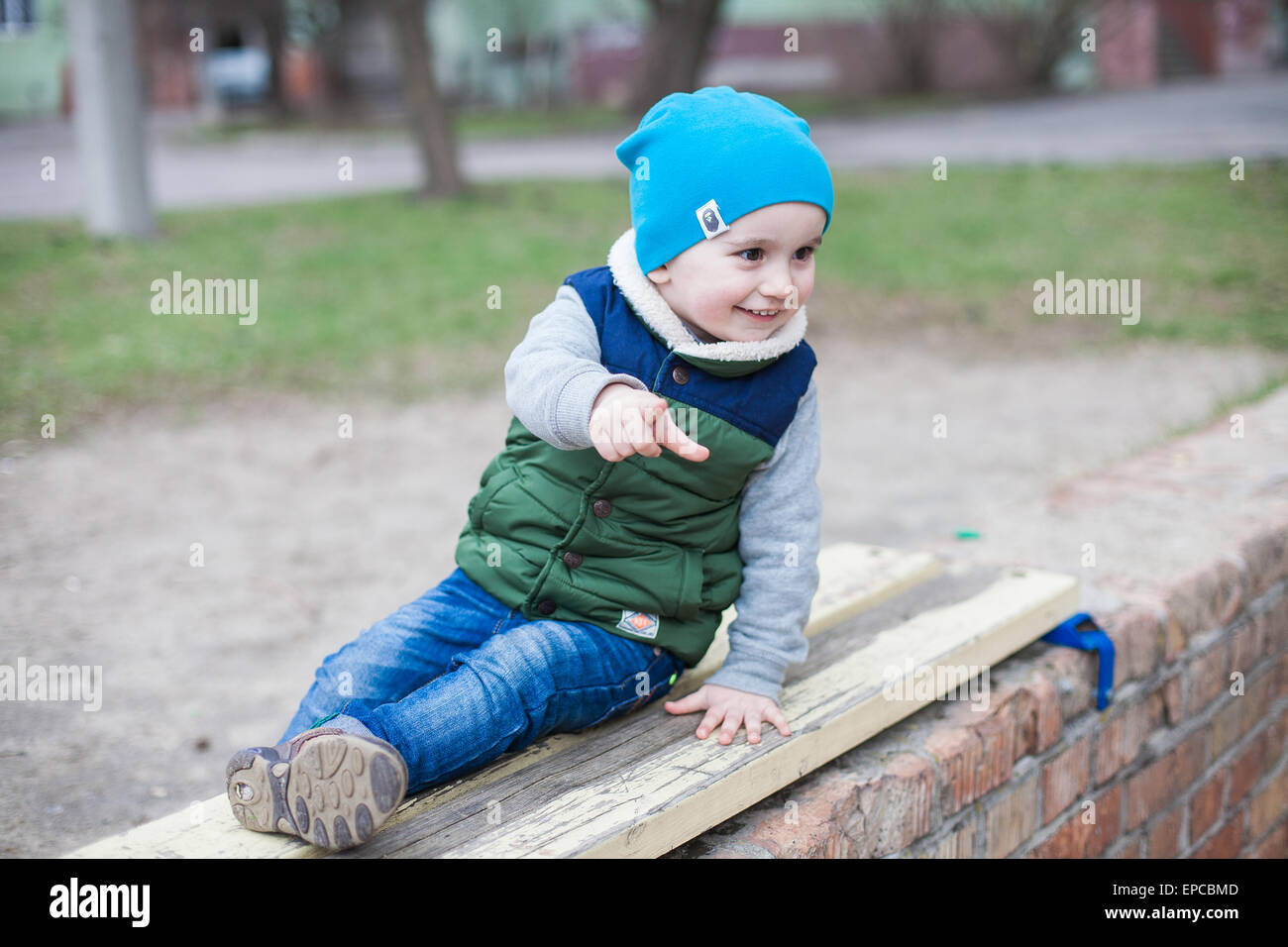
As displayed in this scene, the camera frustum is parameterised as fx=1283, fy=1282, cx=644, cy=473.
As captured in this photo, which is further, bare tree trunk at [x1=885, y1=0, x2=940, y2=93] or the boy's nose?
bare tree trunk at [x1=885, y1=0, x2=940, y2=93]

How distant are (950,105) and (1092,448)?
1585 centimetres

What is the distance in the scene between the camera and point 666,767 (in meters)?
1.83

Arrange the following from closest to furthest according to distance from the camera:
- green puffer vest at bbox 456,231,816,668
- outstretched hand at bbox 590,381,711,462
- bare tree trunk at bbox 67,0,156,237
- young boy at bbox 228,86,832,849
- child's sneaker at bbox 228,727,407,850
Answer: child's sneaker at bbox 228,727,407,850 → outstretched hand at bbox 590,381,711,462 → young boy at bbox 228,86,832,849 → green puffer vest at bbox 456,231,816,668 → bare tree trunk at bbox 67,0,156,237

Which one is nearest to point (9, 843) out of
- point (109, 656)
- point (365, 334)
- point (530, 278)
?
point (109, 656)

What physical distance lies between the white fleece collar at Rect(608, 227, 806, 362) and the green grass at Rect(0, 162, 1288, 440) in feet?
14.1

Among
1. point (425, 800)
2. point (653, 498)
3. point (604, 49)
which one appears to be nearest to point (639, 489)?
point (653, 498)

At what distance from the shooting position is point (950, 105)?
773 inches

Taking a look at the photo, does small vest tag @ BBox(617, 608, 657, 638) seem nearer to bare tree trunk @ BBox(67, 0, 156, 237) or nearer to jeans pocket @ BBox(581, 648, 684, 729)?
jeans pocket @ BBox(581, 648, 684, 729)

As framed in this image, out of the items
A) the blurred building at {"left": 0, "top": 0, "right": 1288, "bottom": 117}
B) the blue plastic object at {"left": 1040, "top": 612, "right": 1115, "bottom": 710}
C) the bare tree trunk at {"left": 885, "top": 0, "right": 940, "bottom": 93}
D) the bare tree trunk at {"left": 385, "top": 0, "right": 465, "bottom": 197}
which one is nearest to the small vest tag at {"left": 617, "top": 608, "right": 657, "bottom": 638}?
the blue plastic object at {"left": 1040, "top": 612, "right": 1115, "bottom": 710}

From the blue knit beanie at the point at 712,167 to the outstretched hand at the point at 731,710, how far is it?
0.67 meters

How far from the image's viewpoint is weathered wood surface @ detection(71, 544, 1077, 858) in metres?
1.61

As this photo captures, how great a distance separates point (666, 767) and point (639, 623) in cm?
27

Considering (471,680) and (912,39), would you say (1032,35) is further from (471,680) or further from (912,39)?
(471,680)

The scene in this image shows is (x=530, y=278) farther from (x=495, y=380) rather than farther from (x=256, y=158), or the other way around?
Result: (x=256, y=158)
